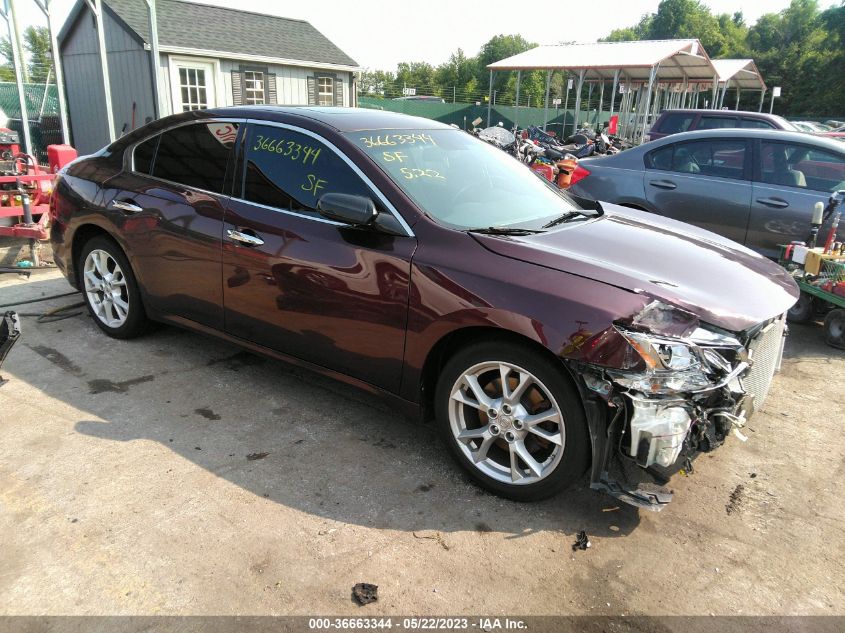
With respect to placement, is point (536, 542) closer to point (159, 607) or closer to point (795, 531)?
point (795, 531)

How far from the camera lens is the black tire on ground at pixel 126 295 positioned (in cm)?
452

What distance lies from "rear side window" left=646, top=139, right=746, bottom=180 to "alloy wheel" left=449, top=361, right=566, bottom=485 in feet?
14.9

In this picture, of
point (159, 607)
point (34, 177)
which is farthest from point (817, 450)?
point (34, 177)

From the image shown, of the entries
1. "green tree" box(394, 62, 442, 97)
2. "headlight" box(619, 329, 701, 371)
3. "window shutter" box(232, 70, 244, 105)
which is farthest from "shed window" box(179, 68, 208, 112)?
"green tree" box(394, 62, 442, 97)

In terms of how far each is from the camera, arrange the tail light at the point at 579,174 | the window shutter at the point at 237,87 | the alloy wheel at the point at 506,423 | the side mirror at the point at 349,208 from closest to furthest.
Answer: the alloy wheel at the point at 506,423
the side mirror at the point at 349,208
the tail light at the point at 579,174
the window shutter at the point at 237,87

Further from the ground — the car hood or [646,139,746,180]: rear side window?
[646,139,746,180]: rear side window

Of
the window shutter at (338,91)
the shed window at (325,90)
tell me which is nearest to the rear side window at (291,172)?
the shed window at (325,90)

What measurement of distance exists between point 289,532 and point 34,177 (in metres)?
6.44

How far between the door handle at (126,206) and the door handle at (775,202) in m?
5.38

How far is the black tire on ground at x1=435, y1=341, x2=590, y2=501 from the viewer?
269cm

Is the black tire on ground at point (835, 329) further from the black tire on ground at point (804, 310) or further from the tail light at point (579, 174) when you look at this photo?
the tail light at point (579, 174)

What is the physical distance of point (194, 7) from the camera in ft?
60.9

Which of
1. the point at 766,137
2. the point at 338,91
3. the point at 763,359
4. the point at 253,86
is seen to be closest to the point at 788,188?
the point at 766,137

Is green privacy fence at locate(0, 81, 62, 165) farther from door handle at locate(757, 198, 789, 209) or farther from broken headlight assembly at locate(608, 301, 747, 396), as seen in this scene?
broken headlight assembly at locate(608, 301, 747, 396)
